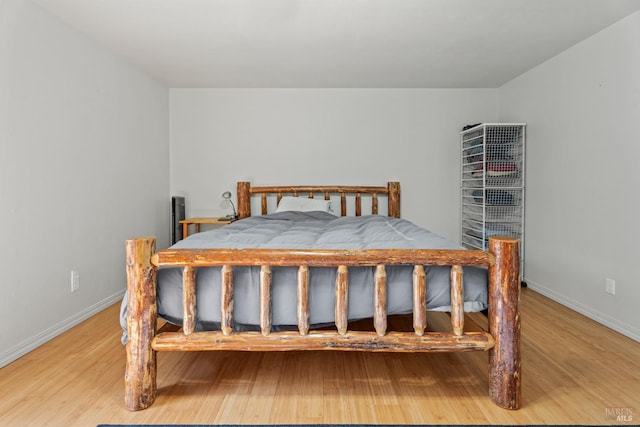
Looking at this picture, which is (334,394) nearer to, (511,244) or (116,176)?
(511,244)

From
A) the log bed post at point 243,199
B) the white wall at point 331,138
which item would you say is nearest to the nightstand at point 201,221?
the log bed post at point 243,199

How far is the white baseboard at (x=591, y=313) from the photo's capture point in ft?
7.73

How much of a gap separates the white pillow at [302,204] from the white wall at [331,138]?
1.14ft

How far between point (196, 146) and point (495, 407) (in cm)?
359

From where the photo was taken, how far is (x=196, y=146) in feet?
13.2

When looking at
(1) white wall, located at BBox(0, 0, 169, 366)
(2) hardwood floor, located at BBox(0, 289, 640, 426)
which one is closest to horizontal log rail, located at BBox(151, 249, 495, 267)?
(2) hardwood floor, located at BBox(0, 289, 640, 426)

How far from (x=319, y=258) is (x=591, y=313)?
7.80 feet

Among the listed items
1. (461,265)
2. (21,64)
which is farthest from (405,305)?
(21,64)

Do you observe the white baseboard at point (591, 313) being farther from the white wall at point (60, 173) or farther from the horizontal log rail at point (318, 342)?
the white wall at point (60, 173)

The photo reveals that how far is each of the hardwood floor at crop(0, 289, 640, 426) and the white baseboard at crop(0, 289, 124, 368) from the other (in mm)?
59

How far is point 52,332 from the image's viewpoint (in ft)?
7.66

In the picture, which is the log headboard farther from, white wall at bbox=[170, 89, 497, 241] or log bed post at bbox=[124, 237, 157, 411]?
log bed post at bbox=[124, 237, 157, 411]

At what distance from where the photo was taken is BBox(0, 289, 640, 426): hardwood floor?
150 centimetres
